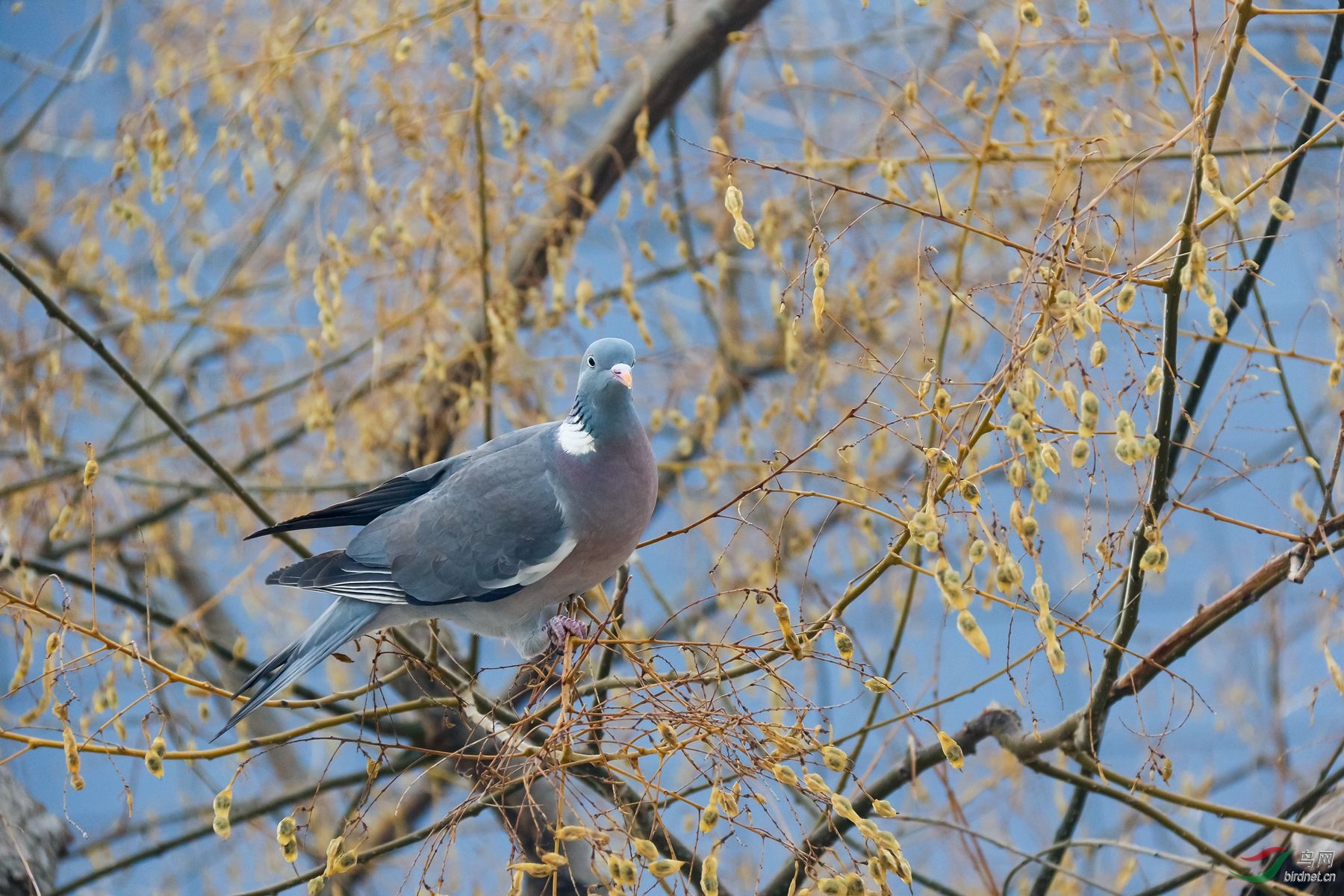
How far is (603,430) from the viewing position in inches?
58.0

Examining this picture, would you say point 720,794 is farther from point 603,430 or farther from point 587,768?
point 603,430

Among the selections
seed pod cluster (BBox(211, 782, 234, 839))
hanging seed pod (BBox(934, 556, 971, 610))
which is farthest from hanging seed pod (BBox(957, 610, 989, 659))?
seed pod cluster (BBox(211, 782, 234, 839))

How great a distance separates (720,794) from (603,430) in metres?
0.60

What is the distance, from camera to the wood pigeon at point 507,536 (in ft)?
4.80

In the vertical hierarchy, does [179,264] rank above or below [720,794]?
above

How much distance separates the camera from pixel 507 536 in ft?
4.93

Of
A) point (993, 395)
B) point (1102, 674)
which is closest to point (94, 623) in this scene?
point (993, 395)

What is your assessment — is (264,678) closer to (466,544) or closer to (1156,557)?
(466,544)

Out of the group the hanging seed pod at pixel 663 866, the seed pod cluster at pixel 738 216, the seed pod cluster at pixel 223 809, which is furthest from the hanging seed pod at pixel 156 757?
the seed pod cluster at pixel 738 216

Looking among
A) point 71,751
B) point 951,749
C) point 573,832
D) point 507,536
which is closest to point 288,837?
point 71,751

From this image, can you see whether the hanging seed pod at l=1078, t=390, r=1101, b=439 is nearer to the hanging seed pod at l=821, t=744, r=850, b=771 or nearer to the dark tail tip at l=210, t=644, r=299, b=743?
the hanging seed pod at l=821, t=744, r=850, b=771

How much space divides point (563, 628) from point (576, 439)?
0.82 ft

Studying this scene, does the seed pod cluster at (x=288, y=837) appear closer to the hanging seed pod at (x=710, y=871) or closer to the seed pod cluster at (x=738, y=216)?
the hanging seed pod at (x=710, y=871)

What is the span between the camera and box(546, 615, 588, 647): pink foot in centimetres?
153
